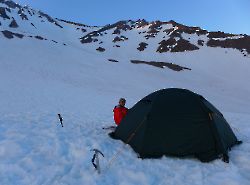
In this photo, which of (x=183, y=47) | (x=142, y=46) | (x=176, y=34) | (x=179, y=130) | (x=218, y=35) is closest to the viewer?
(x=179, y=130)

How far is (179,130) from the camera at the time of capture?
8703 mm

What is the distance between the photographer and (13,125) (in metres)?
11.5

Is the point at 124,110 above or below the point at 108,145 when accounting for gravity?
above

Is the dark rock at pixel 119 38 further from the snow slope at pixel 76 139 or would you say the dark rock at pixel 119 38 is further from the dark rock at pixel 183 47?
the snow slope at pixel 76 139

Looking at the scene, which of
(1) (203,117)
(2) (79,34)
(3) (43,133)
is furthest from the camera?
(2) (79,34)

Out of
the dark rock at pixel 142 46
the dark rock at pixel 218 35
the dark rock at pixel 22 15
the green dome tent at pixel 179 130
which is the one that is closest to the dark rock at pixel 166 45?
the dark rock at pixel 142 46

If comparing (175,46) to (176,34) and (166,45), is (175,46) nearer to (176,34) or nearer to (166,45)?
(166,45)

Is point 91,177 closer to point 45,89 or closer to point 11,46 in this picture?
point 45,89

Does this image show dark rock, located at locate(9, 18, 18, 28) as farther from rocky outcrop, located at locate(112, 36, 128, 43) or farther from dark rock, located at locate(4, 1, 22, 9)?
dark rock, located at locate(4, 1, 22, 9)

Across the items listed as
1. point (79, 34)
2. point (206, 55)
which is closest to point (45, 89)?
point (206, 55)

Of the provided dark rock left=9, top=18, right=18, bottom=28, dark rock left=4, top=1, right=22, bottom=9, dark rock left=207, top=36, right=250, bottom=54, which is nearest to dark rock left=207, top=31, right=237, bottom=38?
dark rock left=207, top=36, right=250, bottom=54

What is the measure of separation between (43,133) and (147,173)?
4645 millimetres

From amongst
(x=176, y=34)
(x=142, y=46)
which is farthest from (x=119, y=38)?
(x=176, y=34)

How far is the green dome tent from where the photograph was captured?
8523 mm
